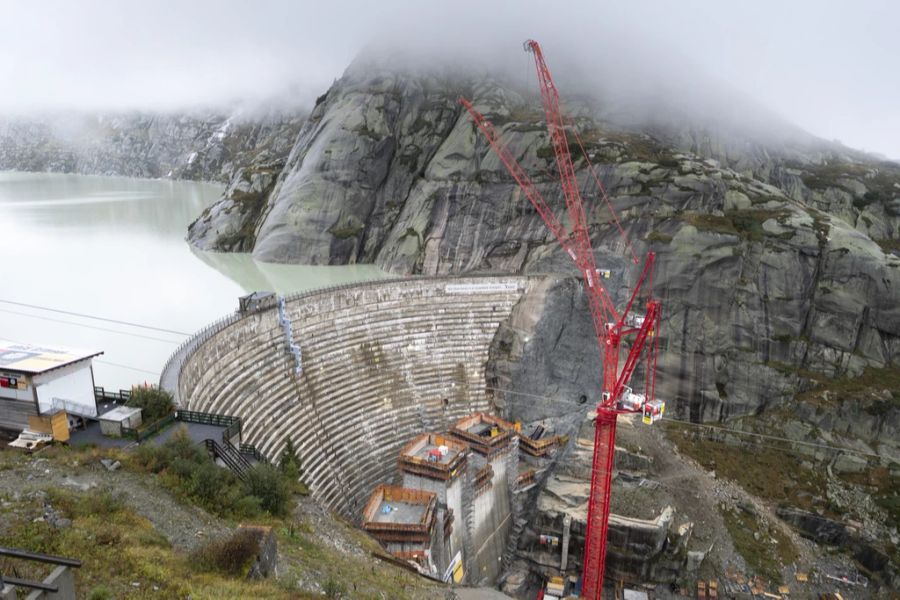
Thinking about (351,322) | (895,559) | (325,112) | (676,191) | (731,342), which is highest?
(325,112)

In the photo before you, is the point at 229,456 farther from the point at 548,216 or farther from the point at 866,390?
the point at 866,390

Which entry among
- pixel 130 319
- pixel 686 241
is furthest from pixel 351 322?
pixel 686 241

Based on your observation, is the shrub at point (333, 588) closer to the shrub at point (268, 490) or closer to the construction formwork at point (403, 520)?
the shrub at point (268, 490)

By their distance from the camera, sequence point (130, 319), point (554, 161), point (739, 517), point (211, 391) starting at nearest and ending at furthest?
1. point (211, 391)
2. point (739, 517)
3. point (130, 319)
4. point (554, 161)

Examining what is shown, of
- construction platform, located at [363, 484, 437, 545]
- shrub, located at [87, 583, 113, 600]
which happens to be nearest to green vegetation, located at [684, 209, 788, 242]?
construction platform, located at [363, 484, 437, 545]

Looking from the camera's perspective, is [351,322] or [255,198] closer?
[351,322]

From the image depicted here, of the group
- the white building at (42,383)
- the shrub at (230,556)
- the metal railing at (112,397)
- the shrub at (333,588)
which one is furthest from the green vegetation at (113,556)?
the metal railing at (112,397)

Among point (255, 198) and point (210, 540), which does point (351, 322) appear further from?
point (255, 198)
